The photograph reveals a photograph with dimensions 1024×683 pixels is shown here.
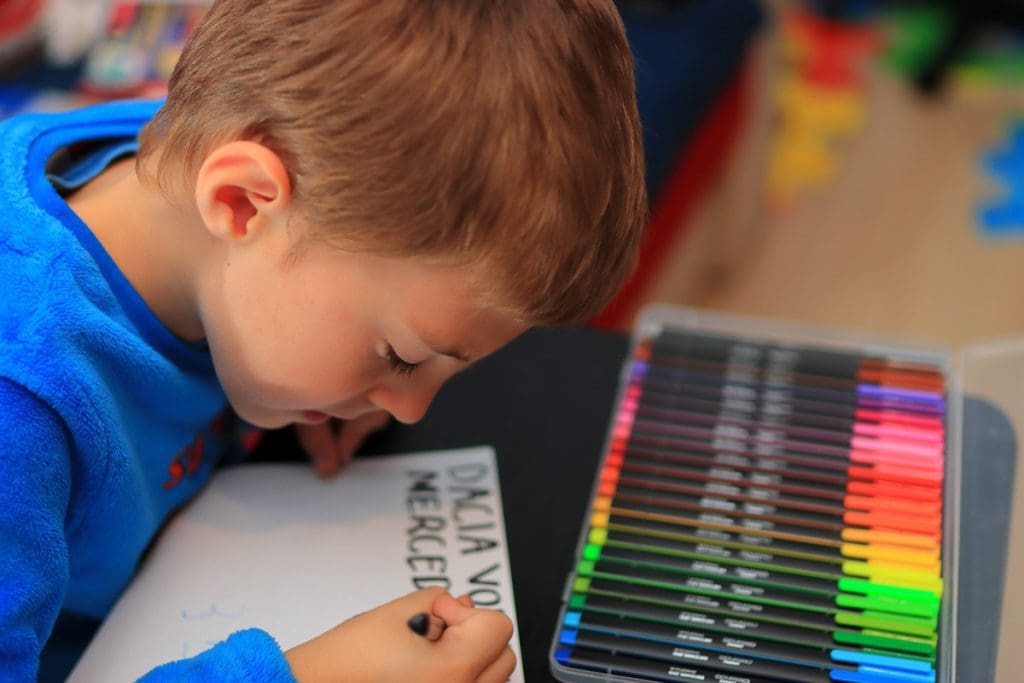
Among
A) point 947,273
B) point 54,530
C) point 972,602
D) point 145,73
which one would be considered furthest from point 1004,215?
point 54,530

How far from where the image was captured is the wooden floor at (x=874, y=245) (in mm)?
1885

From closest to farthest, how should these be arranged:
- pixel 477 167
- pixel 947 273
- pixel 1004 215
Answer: pixel 477 167 → pixel 947 273 → pixel 1004 215

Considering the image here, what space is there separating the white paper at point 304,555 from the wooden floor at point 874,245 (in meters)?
0.96

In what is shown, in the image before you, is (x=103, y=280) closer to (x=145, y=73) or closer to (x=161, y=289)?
(x=161, y=289)

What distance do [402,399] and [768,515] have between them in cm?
22

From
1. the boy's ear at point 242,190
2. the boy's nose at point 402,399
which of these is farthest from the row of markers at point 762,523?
the boy's ear at point 242,190

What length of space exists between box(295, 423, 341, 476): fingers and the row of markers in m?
A: 0.17

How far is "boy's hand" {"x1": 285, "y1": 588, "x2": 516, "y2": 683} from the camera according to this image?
57 centimetres

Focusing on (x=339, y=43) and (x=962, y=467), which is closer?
(x=339, y=43)

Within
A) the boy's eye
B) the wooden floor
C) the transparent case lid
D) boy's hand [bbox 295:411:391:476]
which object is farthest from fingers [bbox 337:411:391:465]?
the wooden floor

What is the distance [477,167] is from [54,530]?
0.91 feet

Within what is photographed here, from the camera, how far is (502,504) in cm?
72

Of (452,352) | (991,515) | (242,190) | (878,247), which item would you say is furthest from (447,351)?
(878,247)

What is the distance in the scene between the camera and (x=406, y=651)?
580mm
